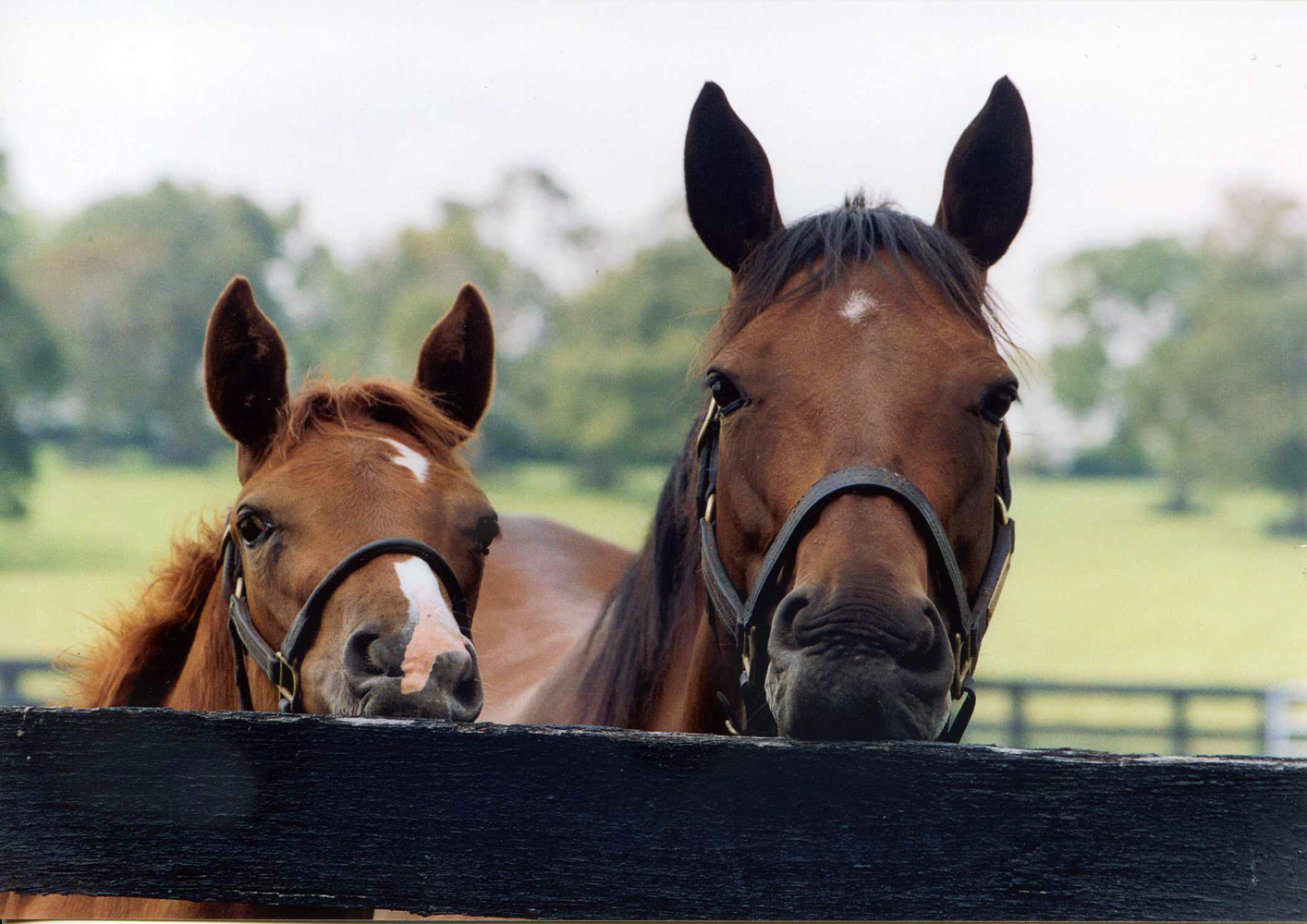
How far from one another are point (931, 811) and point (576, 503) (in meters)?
31.8

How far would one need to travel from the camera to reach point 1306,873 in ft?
3.84

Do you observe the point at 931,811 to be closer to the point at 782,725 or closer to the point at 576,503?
the point at 782,725

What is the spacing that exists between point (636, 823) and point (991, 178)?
159 centimetres

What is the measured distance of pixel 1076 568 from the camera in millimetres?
37594

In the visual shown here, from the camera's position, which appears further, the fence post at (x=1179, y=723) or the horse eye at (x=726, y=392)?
the fence post at (x=1179, y=723)

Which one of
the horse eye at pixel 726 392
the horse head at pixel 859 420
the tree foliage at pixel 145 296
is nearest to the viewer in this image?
the horse head at pixel 859 420

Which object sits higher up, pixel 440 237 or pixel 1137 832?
pixel 440 237

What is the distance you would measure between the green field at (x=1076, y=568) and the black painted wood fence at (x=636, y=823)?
1064 inches

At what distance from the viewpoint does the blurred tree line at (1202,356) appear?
39.5 metres

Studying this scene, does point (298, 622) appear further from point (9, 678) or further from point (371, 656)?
point (9, 678)

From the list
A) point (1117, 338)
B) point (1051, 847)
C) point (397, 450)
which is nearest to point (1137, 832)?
point (1051, 847)

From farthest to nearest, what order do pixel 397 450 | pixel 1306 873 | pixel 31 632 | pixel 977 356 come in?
pixel 31 632
pixel 397 450
pixel 977 356
pixel 1306 873

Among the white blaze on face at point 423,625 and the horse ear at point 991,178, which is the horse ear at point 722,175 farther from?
the white blaze on face at point 423,625

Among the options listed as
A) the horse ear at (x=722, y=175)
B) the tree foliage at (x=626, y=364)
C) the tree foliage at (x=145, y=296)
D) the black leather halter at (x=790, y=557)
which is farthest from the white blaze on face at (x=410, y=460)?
the tree foliage at (x=626, y=364)
